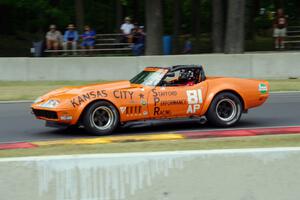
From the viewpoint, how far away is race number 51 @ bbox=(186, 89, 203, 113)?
1016 centimetres

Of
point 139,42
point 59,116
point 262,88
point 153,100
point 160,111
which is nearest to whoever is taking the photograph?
point 59,116

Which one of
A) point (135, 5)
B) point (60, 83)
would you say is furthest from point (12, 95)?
point (135, 5)

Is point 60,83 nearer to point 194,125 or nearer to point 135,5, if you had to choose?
point 194,125

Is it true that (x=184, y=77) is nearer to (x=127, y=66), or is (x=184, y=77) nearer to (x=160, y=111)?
(x=160, y=111)

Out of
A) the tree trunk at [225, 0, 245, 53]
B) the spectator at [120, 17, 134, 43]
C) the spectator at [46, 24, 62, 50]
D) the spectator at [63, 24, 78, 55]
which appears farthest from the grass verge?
the spectator at [120, 17, 134, 43]

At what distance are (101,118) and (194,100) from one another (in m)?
1.66

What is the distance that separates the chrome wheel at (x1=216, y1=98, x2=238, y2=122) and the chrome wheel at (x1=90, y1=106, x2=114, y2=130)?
1983mm

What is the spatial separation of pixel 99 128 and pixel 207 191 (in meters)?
5.10

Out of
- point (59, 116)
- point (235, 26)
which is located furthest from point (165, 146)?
point (235, 26)

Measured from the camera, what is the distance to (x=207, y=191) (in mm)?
4820

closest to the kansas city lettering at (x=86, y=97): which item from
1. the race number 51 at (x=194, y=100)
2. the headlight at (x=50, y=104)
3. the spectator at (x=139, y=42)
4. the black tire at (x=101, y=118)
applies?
the black tire at (x=101, y=118)

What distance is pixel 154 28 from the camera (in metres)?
23.2

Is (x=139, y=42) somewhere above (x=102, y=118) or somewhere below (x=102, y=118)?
above

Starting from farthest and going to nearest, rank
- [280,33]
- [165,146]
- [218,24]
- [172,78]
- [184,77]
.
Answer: [218,24] < [280,33] < [184,77] < [172,78] < [165,146]
